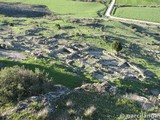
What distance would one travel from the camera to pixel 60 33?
60250mm

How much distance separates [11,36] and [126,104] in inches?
1375

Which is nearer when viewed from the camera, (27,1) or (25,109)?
(25,109)

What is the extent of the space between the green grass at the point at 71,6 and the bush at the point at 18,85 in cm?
8651

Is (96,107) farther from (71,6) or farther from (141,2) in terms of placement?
(141,2)

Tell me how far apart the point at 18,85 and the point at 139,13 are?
102014 mm


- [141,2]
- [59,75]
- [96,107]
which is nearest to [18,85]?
[96,107]

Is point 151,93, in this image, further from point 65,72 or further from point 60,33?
point 60,33

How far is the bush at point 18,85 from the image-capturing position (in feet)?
70.3

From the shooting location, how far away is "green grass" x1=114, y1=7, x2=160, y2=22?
112562mm

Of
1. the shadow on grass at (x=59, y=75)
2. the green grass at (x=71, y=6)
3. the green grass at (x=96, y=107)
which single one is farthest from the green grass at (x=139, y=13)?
the green grass at (x=96, y=107)

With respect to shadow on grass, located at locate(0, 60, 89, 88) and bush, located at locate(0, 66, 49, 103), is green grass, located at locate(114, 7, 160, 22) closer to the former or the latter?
shadow on grass, located at locate(0, 60, 89, 88)

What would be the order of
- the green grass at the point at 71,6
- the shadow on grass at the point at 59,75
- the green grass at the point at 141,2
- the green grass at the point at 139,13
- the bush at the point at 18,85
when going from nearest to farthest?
1. the bush at the point at 18,85
2. the shadow on grass at the point at 59,75
3. the green grass at the point at 71,6
4. the green grass at the point at 139,13
5. the green grass at the point at 141,2

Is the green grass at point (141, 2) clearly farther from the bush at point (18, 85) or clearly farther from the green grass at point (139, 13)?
the bush at point (18, 85)

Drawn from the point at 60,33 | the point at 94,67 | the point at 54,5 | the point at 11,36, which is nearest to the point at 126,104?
the point at 94,67
